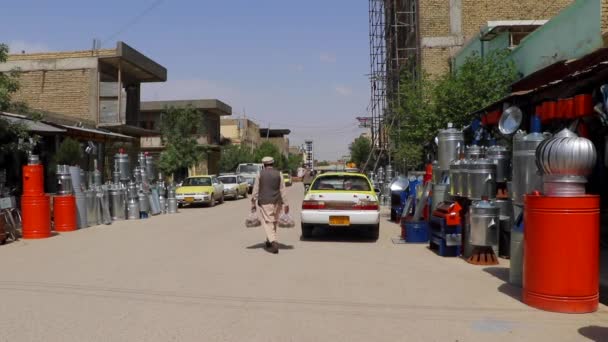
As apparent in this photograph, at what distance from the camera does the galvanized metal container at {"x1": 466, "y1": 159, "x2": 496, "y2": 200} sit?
11328 millimetres

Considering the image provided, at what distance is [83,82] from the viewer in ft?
105

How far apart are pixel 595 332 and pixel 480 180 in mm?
5614

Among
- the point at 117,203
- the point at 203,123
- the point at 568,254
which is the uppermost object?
the point at 203,123

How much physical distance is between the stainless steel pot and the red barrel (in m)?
2.98

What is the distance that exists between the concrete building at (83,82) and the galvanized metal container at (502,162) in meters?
23.3

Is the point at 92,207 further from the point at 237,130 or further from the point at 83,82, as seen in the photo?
the point at 237,130

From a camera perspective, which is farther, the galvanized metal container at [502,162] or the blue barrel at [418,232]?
the blue barrel at [418,232]

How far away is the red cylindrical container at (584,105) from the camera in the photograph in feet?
A: 29.2

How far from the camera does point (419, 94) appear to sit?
2214 centimetres

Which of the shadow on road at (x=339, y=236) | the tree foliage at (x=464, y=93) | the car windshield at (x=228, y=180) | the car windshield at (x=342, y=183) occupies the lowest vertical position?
the shadow on road at (x=339, y=236)

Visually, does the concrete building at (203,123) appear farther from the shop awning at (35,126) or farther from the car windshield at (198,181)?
the shop awning at (35,126)

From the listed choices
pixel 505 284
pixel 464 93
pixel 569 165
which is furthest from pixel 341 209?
pixel 464 93

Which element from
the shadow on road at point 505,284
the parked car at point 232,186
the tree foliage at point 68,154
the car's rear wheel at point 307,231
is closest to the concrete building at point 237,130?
the parked car at point 232,186

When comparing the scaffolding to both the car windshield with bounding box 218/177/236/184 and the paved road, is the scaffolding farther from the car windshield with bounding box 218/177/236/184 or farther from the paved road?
the paved road
